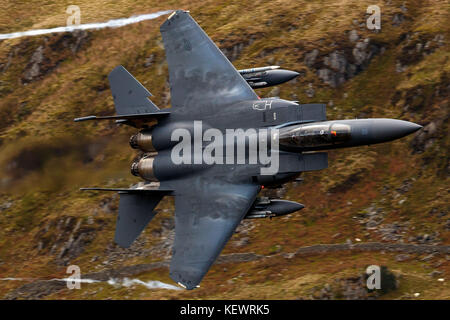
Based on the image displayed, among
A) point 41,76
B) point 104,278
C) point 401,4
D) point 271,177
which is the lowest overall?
point 104,278

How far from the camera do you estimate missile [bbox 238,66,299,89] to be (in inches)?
1245

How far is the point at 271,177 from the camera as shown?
2925 centimetres

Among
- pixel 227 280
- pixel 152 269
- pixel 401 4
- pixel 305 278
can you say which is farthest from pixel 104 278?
pixel 401 4

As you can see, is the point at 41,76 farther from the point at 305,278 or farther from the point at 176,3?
the point at 305,278

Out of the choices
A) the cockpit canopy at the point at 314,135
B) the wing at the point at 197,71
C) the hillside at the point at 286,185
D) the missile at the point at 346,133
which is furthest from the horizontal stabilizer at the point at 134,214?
the missile at the point at 346,133

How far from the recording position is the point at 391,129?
27.2 metres

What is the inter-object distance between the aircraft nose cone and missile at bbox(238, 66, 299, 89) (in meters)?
5.64

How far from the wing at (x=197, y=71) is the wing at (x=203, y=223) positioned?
13.0 feet

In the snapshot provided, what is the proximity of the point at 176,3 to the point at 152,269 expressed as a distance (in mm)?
20968

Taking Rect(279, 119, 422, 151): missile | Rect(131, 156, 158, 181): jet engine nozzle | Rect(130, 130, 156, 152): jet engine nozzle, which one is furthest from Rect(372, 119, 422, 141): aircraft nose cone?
Rect(130, 130, 156, 152): jet engine nozzle

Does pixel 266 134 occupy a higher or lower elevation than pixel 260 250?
higher

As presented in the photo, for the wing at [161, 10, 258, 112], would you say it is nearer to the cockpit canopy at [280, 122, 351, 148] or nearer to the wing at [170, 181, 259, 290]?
the cockpit canopy at [280, 122, 351, 148]

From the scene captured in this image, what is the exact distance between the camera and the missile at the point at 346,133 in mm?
27234

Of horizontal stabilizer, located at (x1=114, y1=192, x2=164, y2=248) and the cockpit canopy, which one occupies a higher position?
the cockpit canopy
